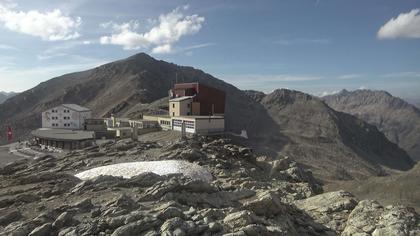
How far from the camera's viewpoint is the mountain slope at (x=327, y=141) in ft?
266

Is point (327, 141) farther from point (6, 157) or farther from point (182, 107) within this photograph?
point (6, 157)

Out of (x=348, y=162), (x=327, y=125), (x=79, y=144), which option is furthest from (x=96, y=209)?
(x=327, y=125)

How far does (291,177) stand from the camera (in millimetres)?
30047

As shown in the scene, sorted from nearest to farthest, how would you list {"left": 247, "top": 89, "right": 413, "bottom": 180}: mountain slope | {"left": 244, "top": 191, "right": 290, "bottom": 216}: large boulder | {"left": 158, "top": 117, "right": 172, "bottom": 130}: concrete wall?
{"left": 244, "top": 191, "right": 290, "bottom": 216}: large boulder, {"left": 158, "top": 117, "right": 172, "bottom": 130}: concrete wall, {"left": 247, "top": 89, "right": 413, "bottom": 180}: mountain slope

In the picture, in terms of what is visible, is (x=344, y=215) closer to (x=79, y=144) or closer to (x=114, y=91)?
(x=79, y=144)

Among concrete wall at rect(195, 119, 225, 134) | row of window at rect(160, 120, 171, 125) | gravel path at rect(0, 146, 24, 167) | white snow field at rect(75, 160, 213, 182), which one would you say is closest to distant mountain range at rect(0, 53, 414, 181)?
concrete wall at rect(195, 119, 225, 134)

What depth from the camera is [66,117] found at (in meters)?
74.2

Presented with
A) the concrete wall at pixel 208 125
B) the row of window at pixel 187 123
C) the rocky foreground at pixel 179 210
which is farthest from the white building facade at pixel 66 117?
the rocky foreground at pixel 179 210

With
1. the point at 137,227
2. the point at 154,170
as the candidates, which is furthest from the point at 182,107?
the point at 137,227

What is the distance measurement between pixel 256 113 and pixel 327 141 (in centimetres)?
2986

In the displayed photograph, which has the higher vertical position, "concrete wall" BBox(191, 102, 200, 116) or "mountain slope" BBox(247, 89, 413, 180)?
"concrete wall" BBox(191, 102, 200, 116)

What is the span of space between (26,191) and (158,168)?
7892 mm

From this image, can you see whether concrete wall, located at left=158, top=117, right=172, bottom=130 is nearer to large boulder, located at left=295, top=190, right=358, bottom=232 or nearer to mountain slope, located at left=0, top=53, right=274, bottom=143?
mountain slope, located at left=0, top=53, right=274, bottom=143

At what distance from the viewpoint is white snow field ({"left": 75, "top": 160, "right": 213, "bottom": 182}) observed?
80.5 feet
